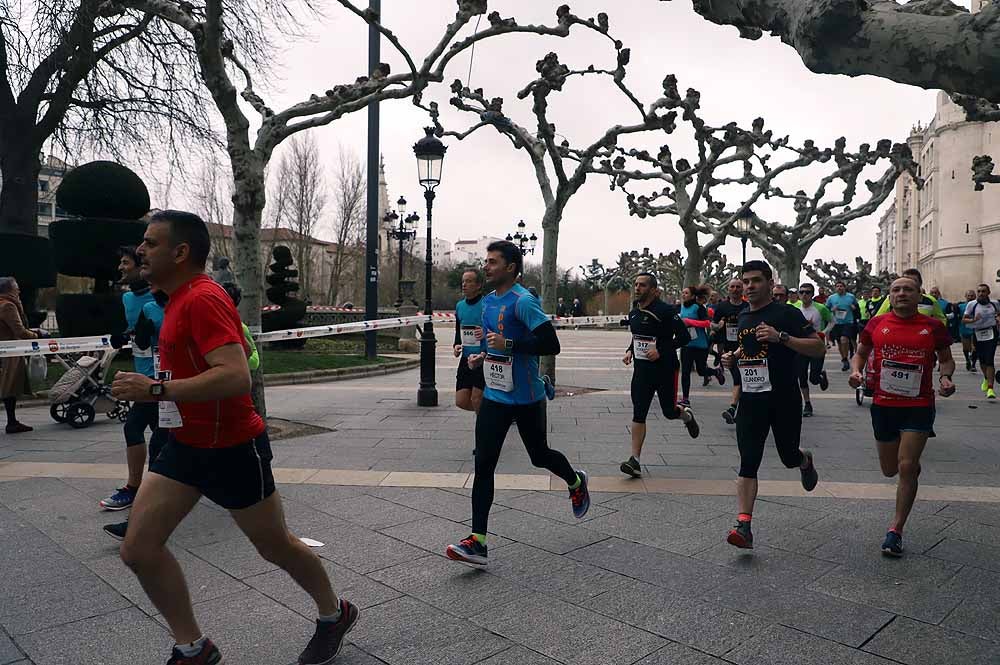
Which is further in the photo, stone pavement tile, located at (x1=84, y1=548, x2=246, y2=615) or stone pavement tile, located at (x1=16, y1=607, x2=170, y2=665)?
stone pavement tile, located at (x1=84, y1=548, x2=246, y2=615)

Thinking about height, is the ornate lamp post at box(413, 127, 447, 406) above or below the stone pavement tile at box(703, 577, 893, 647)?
above

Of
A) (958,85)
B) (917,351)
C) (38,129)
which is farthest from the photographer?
(38,129)

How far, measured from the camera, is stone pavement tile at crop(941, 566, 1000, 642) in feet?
11.1

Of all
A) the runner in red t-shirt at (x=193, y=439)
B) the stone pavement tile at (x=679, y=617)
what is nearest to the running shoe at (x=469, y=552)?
the stone pavement tile at (x=679, y=617)

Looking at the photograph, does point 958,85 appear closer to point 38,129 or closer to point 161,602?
point 161,602

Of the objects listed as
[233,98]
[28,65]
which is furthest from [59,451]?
[28,65]

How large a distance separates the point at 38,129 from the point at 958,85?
16.9m

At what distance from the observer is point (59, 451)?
7.47 m

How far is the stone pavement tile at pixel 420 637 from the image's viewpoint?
121 inches

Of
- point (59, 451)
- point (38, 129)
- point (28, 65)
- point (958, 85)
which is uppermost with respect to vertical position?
point (28, 65)

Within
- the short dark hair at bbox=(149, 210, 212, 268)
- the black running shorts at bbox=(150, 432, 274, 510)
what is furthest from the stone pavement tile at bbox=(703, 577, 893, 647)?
the short dark hair at bbox=(149, 210, 212, 268)

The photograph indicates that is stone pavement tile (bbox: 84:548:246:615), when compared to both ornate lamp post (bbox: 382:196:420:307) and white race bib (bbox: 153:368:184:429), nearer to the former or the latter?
white race bib (bbox: 153:368:184:429)

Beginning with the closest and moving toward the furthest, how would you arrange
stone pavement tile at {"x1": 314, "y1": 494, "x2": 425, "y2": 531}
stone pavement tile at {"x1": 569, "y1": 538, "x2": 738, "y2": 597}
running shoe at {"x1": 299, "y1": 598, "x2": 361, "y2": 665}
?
running shoe at {"x1": 299, "y1": 598, "x2": 361, "y2": 665}, stone pavement tile at {"x1": 569, "y1": 538, "x2": 738, "y2": 597}, stone pavement tile at {"x1": 314, "y1": 494, "x2": 425, "y2": 531}

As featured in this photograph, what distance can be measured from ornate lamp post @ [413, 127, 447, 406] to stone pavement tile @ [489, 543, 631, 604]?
265 inches
